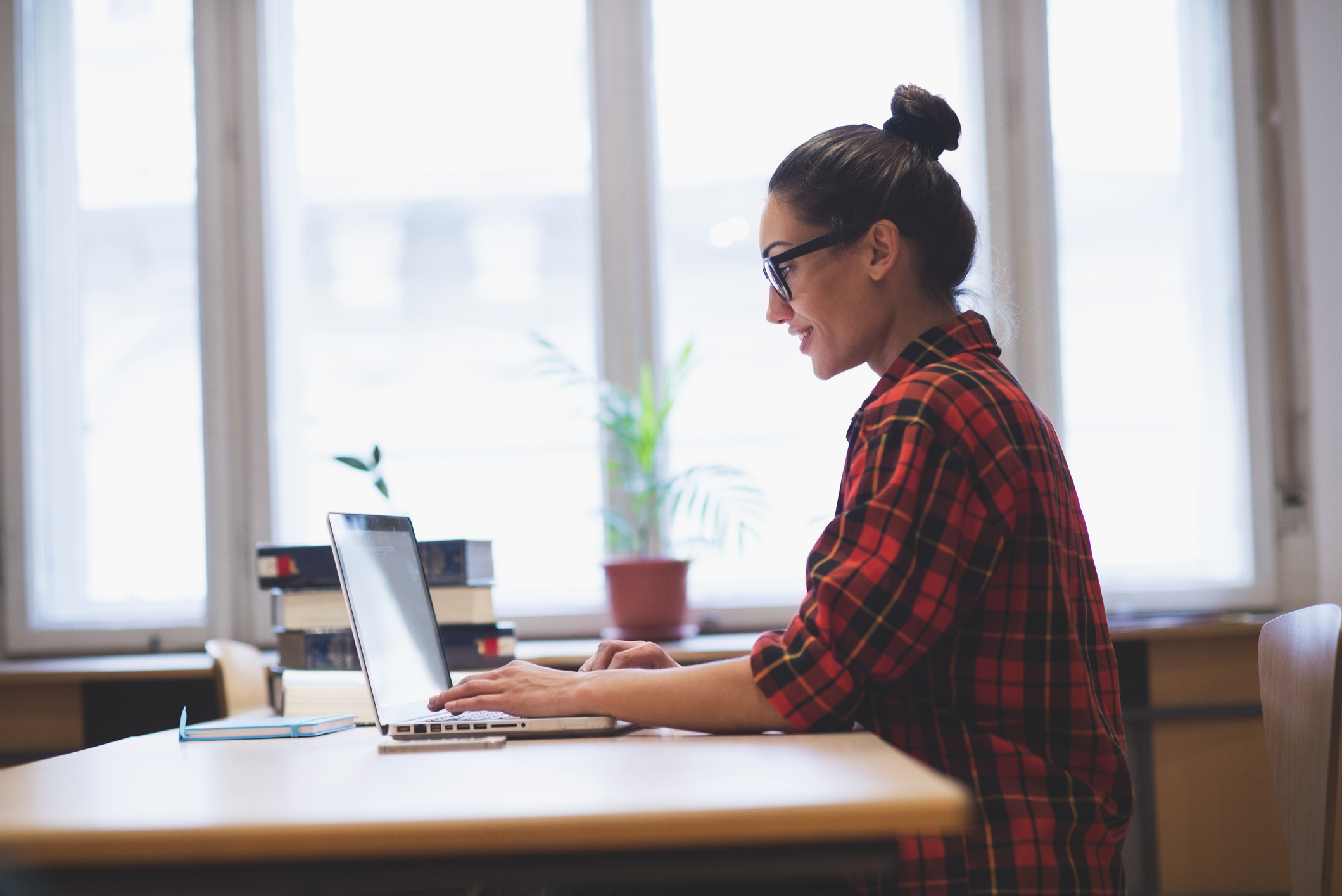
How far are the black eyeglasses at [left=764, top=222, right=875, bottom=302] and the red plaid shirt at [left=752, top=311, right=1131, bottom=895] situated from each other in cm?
24

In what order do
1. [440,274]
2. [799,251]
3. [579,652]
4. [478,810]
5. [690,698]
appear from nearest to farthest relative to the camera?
1. [478,810]
2. [690,698]
3. [799,251]
4. [579,652]
5. [440,274]

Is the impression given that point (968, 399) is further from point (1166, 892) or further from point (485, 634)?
point (1166, 892)

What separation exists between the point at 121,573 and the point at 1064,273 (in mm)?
2919

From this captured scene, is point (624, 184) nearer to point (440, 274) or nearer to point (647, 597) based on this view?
point (440, 274)

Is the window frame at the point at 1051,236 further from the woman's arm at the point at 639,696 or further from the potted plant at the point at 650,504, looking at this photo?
the woman's arm at the point at 639,696

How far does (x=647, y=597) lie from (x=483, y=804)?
5.99ft

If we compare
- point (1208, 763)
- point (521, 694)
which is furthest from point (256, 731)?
point (1208, 763)

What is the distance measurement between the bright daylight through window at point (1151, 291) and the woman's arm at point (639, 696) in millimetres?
2145

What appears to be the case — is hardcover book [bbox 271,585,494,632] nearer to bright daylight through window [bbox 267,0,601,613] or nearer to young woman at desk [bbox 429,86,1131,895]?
young woman at desk [bbox 429,86,1131,895]

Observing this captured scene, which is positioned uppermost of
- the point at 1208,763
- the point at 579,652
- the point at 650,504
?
the point at 650,504

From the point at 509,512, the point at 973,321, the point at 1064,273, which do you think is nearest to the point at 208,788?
the point at 973,321

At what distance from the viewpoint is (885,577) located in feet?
3.30

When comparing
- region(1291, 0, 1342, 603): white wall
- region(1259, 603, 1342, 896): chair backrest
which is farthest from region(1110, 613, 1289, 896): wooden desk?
region(1259, 603, 1342, 896): chair backrest

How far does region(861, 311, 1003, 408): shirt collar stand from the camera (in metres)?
1.22
